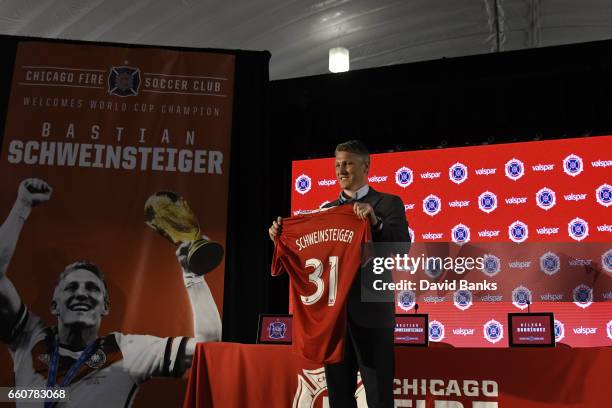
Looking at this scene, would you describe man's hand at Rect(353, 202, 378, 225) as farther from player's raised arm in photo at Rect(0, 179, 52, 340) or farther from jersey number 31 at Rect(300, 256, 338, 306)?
player's raised arm in photo at Rect(0, 179, 52, 340)

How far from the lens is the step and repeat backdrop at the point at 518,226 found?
14.5ft

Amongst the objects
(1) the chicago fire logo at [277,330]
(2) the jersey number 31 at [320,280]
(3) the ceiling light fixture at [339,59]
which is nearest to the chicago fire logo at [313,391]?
(1) the chicago fire logo at [277,330]

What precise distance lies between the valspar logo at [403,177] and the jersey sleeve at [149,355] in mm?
2103

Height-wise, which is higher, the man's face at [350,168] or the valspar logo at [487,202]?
the valspar logo at [487,202]

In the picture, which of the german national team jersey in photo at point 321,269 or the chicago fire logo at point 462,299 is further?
the chicago fire logo at point 462,299

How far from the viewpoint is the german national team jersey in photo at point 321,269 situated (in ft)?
7.70

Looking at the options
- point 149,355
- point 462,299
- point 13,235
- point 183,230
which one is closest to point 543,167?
point 462,299

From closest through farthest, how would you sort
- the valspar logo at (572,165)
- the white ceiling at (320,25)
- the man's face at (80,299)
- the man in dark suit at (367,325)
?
the man in dark suit at (367,325) → the man's face at (80,299) → the valspar logo at (572,165) → the white ceiling at (320,25)

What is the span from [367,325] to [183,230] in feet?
5.96

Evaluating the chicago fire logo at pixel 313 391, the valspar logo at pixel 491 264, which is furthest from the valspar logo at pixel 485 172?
the chicago fire logo at pixel 313 391

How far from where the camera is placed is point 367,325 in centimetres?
229

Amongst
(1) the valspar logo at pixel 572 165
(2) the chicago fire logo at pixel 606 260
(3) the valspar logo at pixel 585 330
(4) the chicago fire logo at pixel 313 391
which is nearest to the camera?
(4) the chicago fire logo at pixel 313 391

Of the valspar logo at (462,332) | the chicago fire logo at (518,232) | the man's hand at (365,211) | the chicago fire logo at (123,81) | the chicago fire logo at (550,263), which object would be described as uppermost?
the chicago fire logo at (123,81)

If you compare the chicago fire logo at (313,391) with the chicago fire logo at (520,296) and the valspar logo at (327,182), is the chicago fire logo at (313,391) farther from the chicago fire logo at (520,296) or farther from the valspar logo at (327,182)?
the valspar logo at (327,182)
